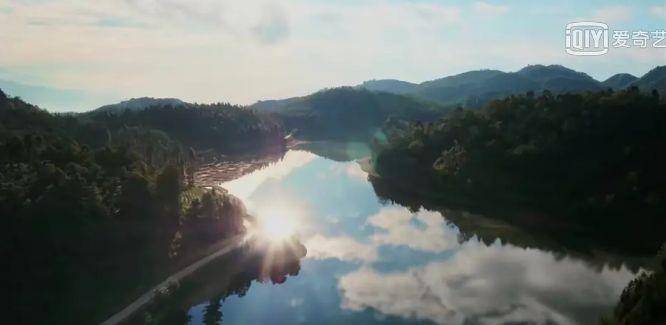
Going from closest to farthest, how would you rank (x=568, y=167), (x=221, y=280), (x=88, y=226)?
(x=88, y=226)
(x=221, y=280)
(x=568, y=167)

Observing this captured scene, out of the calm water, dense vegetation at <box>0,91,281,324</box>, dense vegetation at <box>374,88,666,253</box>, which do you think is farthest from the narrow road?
dense vegetation at <box>374,88,666,253</box>

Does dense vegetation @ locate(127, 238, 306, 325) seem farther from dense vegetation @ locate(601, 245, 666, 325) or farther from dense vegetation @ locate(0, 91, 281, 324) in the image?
dense vegetation @ locate(601, 245, 666, 325)

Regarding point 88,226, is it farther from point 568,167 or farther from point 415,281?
point 568,167

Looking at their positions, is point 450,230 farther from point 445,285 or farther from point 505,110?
point 505,110

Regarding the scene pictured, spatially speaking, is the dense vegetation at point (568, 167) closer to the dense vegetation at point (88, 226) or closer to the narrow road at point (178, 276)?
the narrow road at point (178, 276)

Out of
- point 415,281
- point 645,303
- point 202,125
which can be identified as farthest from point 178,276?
point 202,125

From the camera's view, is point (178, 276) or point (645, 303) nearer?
point (645, 303)

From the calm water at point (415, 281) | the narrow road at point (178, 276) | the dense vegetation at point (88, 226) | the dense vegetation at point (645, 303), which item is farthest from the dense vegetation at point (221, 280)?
the dense vegetation at point (645, 303)
